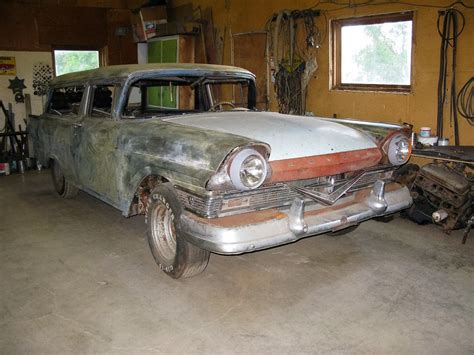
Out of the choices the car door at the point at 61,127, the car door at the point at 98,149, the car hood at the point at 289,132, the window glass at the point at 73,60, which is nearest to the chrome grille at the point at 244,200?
the car hood at the point at 289,132

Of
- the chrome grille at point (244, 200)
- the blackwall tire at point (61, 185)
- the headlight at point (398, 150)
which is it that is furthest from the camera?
the blackwall tire at point (61, 185)

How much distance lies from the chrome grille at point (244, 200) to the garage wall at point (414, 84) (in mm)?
3078

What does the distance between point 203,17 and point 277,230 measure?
759cm

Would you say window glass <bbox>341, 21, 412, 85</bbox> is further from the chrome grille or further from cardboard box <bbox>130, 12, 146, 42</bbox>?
cardboard box <bbox>130, 12, 146, 42</bbox>

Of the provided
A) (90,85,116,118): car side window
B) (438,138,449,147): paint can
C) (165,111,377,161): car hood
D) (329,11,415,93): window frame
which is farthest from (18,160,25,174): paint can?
(438,138,449,147): paint can

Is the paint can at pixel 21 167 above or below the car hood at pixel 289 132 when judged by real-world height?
below

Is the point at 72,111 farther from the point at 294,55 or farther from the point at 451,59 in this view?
the point at 451,59

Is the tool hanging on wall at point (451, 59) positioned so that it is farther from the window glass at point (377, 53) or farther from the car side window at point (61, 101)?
the car side window at point (61, 101)

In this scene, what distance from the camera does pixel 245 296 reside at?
3350mm

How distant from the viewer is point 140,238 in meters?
4.55

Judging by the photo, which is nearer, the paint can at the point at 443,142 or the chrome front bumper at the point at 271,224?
the chrome front bumper at the point at 271,224

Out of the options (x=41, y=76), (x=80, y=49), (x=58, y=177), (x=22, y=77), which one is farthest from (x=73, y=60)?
(x=58, y=177)

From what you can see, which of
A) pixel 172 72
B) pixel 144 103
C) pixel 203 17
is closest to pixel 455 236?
pixel 172 72

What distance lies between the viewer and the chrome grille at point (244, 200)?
306cm
